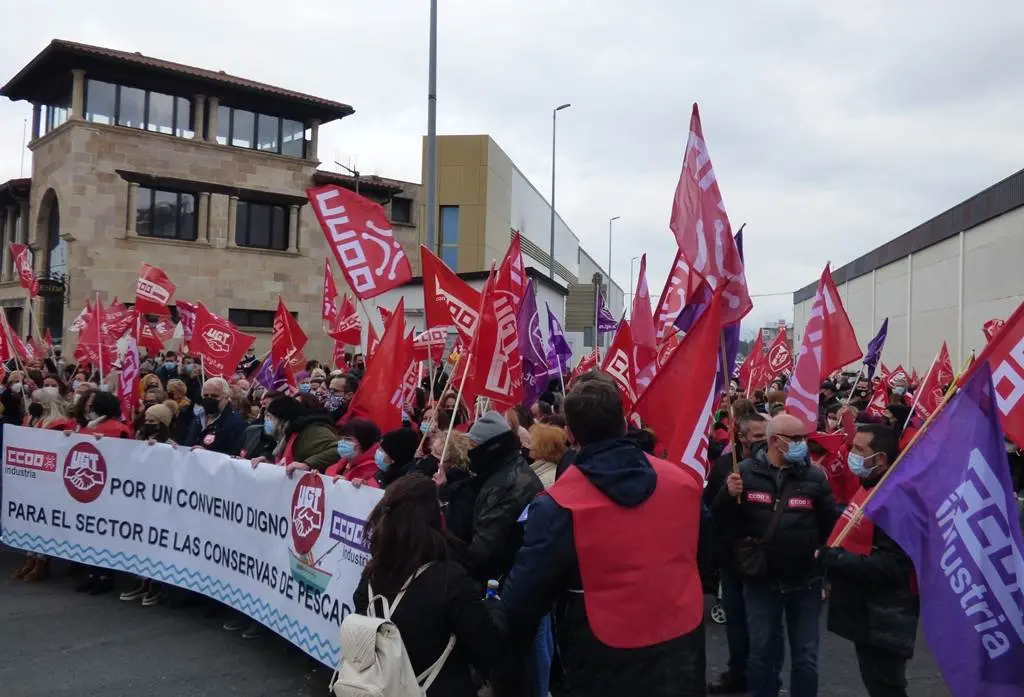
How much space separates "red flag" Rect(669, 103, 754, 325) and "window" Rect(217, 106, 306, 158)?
105 feet

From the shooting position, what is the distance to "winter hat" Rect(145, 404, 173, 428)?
766 centimetres

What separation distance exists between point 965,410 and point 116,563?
635 centimetres

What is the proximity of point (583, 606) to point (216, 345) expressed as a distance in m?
12.8

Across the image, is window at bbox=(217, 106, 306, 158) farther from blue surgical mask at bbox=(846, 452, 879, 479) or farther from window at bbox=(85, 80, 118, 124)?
blue surgical mask at bbox=(846, 452, 879, 479)

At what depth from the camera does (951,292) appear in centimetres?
3341

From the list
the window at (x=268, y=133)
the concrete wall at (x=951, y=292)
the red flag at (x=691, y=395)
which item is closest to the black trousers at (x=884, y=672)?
the red flag at (x=691, y=395)

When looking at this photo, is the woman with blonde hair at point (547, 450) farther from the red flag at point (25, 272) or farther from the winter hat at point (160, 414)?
the red flag at point (25, 272)

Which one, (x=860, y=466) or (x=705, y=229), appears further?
(x=705, y=229)

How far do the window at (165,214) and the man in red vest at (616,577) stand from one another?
3209cm

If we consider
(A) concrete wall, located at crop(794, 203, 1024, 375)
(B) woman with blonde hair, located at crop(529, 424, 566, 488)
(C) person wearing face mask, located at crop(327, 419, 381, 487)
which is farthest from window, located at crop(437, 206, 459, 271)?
(B) woman with blonde hair, located at crop(529, 424, 566, 488)

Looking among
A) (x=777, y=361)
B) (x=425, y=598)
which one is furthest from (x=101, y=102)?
(x=425, y=598)

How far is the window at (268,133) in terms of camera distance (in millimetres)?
35344

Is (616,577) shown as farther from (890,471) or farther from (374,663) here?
(890,471)

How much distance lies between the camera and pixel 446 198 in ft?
140
